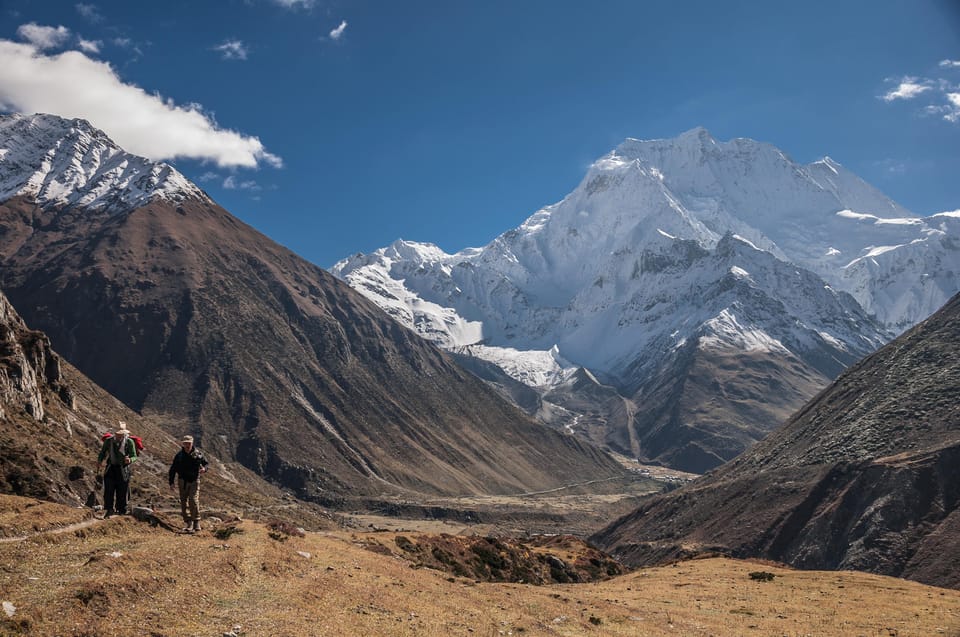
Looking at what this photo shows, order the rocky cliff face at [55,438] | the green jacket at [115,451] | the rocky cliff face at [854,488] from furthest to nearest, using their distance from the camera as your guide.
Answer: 1. the rocky cliff face at [854,488]
2. the rocky cliff face at [55,438]
3. the green jacket at [115,451]

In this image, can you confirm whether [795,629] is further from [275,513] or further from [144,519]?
[275,513]

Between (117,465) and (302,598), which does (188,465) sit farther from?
(302,598)

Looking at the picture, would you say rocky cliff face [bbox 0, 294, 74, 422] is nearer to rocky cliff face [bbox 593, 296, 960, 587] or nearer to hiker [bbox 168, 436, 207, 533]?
hiker [bbox 168, 436, 207, 533]

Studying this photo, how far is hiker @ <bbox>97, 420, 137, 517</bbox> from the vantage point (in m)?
32.5

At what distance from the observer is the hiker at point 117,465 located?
32531mm

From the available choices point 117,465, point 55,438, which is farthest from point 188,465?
point 55,438

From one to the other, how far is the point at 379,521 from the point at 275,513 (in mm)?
67209

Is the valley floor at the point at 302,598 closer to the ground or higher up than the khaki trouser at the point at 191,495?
closer to the ground

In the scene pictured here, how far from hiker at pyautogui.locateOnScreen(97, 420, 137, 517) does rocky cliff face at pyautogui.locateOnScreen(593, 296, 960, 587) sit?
8886 cm

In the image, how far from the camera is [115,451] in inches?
1280

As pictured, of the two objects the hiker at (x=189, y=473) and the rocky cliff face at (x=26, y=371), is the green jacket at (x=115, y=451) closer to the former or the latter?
the hiker at (x=189, y=473)

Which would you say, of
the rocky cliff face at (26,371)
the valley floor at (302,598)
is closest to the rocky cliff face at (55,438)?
the rocky cliff face at (26,371)

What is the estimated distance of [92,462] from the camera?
258 feet

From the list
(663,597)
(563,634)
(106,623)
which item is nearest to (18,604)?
(106,623)
